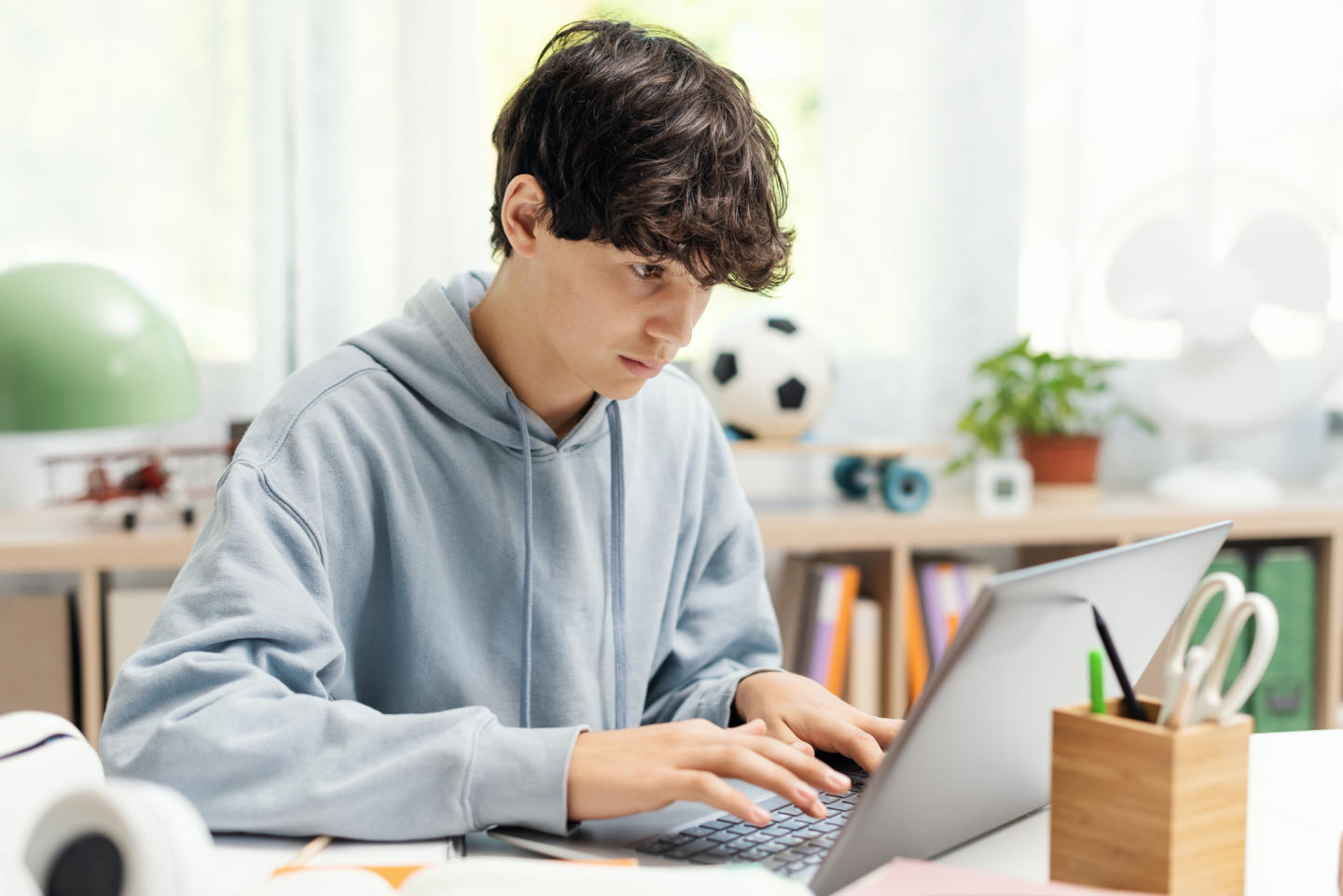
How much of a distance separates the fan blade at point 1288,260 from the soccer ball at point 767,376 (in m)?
0.76

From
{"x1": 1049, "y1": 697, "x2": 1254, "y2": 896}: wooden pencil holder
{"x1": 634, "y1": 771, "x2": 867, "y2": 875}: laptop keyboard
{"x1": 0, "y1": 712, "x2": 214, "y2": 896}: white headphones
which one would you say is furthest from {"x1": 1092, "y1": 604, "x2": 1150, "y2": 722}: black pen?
{"x1": 0, "y1": 712, "x2": 214, "y2": 896}: white headphones

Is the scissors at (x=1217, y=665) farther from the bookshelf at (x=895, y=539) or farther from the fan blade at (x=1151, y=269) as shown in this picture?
the fan blade at (x=1151, y=269)

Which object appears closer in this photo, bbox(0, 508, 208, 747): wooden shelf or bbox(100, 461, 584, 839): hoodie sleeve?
bbox(100, 461, 584, 839): hoodie sleeve

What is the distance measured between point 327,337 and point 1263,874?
1.63m

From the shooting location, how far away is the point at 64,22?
1.80m

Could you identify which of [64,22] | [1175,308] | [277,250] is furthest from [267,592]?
[1175,308]

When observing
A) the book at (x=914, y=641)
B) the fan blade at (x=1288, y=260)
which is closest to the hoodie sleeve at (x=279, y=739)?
the book at (x=914, y=641)

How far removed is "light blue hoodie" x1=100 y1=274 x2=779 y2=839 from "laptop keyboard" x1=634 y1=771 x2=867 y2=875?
0.07 metres

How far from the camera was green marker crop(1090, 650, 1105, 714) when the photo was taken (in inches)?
21.3

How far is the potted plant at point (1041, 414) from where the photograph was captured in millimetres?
2006

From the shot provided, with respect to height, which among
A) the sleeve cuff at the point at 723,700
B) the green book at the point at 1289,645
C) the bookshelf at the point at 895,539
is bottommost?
the green book at the point at 1289,645

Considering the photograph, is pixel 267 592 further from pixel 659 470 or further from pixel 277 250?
pixel 277 250

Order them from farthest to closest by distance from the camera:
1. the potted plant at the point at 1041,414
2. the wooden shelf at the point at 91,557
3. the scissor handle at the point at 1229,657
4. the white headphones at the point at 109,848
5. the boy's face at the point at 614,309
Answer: the potted plant at the point at 1041,414
the wooden shelf at the point at 91,557
the boy's face at the point at 614,309
the scissor handle at the point at 1229,657
the white headphones at the point at 109,848

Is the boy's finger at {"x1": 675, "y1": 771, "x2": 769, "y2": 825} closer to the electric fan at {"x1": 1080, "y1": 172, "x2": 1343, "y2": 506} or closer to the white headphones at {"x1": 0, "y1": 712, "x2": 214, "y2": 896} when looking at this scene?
the white headphones at {"x1": 0, "y1": 712, "x2": 214, "y2": 896}
